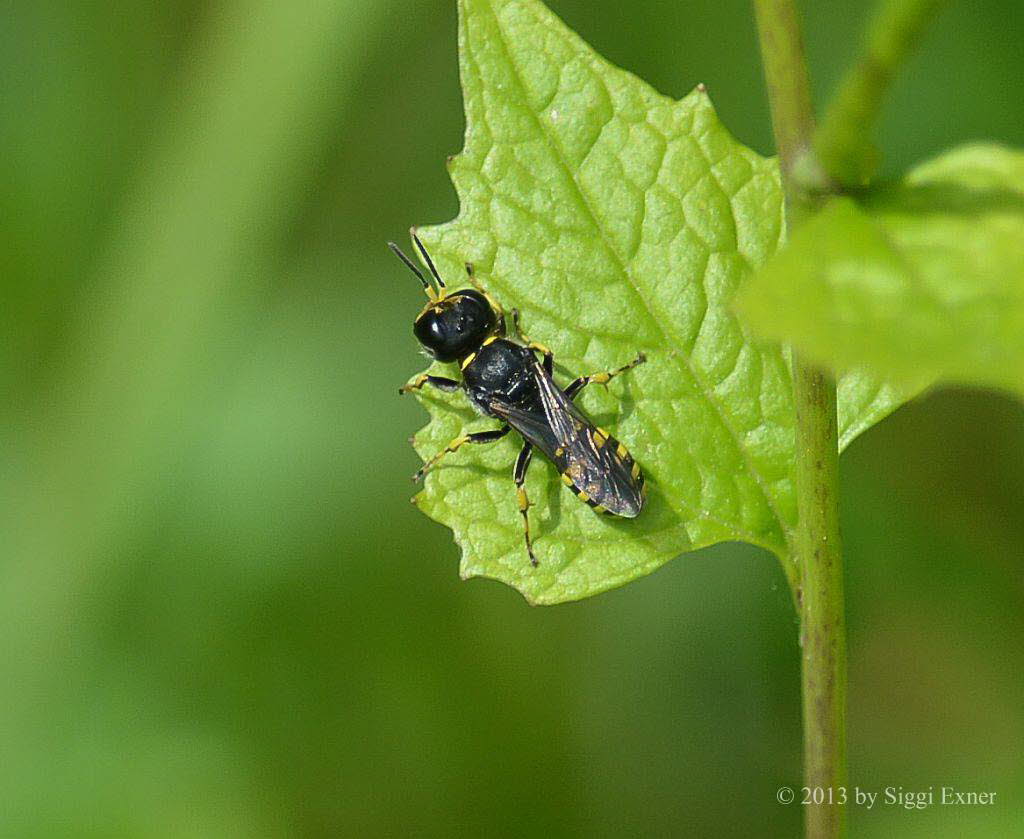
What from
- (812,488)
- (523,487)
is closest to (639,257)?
(523,487)

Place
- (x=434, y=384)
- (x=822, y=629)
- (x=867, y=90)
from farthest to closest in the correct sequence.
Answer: (x=434, y=384) → (x=822, y=629) → (x=867, y=90)

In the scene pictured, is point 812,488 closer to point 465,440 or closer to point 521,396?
point 465,440

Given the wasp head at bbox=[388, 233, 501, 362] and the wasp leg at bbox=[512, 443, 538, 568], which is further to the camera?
the wasp head at bbox=[388, 233, 501, 362]

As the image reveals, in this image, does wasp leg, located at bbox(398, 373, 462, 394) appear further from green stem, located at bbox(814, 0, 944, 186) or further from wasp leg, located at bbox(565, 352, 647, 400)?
green stem, located at bbox(814, 0, 944, 186)

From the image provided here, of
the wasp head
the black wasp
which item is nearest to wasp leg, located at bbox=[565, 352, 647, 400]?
the black wasp

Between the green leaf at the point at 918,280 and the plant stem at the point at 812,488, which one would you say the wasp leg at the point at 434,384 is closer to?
the plant stem at the point at 812,488

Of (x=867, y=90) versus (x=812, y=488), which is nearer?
(x=867, y=90)
